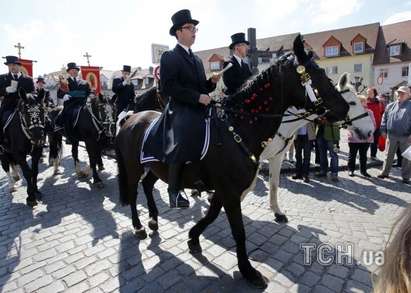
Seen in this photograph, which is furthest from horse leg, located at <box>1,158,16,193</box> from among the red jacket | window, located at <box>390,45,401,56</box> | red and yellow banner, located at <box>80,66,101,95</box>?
window, located at <box>390,45,401,56</box>

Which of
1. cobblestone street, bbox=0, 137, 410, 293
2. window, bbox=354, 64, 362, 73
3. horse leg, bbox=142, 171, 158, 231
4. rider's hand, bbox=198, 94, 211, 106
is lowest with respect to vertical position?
cobblestone street, bbox=0, 137, 410, 293

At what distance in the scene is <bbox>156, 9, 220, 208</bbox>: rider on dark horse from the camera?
3.12 m

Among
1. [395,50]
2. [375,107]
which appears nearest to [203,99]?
[375,107]

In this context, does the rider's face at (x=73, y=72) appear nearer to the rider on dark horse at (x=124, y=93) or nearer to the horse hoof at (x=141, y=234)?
the rider on dark horse at (x=124, y=93)

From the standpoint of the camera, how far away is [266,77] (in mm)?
3277

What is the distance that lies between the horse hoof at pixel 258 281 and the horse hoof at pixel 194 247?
88 cm

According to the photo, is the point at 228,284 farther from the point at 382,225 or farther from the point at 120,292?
the point at 382,225

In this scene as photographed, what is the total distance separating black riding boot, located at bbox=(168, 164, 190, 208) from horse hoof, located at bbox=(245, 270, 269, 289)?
1092mm

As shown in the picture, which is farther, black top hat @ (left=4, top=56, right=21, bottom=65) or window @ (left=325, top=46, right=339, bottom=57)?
window @ (left=325, top=46, right=339, bottom=57)

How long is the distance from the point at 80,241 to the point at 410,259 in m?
4.54

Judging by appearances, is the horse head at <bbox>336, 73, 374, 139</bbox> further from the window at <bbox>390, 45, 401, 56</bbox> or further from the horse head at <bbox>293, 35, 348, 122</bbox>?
the window at <bbox>390, 45, 401, 56</bbox>

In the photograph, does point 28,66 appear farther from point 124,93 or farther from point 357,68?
point 357,68

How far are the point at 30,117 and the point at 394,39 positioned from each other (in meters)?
43.8

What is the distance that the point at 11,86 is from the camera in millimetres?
6074
